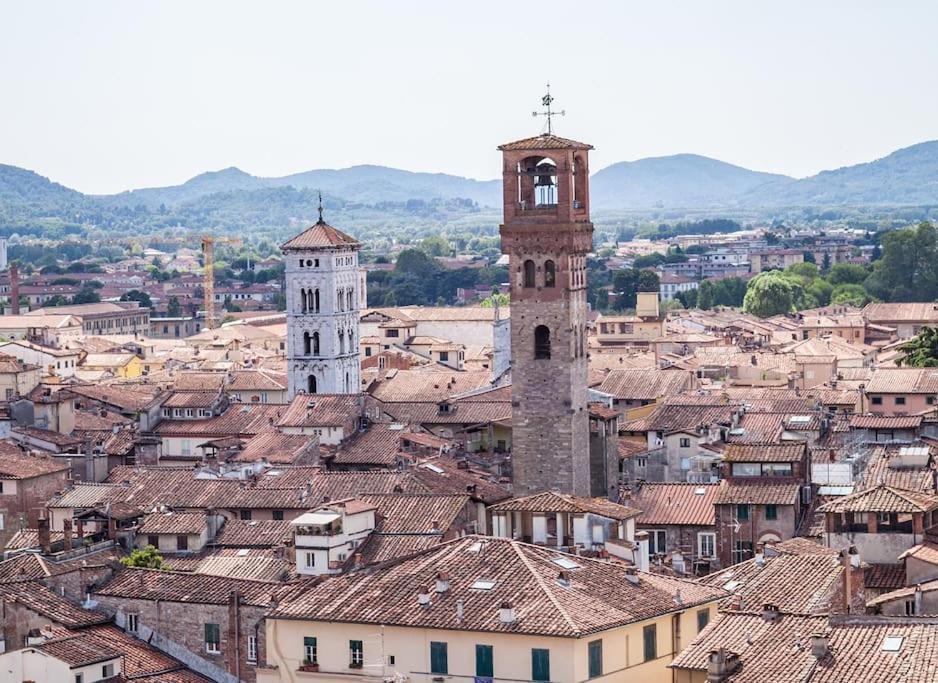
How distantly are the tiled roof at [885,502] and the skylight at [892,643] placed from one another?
31.8ft

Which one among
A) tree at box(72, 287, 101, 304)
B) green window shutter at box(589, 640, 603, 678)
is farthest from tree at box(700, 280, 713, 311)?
green window shutter at box(589, 640, 603, 678)

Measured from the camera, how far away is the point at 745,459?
164ft

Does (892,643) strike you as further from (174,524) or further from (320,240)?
(320,240)

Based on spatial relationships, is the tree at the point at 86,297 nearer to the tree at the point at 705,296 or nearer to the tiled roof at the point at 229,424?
the tree at the point at 705,296

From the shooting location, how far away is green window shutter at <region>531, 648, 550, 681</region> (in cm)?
3238

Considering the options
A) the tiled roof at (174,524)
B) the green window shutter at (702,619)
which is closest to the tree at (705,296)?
the tiled roof at (174,524)

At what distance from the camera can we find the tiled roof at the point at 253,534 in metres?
46.8

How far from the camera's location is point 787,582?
37156 millimetres

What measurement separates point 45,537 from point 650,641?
15629mm

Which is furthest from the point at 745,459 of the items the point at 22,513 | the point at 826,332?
the point at 826,332

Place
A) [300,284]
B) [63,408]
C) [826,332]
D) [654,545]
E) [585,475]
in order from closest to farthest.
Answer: [654,545] → [585,475] → [63,408] → [300,284] → [826,332]

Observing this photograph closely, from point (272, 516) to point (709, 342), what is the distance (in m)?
65.1

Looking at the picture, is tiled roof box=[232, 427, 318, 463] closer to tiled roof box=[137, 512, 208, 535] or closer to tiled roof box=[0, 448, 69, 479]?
tiled roof box=[0, 448, 69, 479]

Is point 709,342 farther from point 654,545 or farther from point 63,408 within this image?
point 654,545
